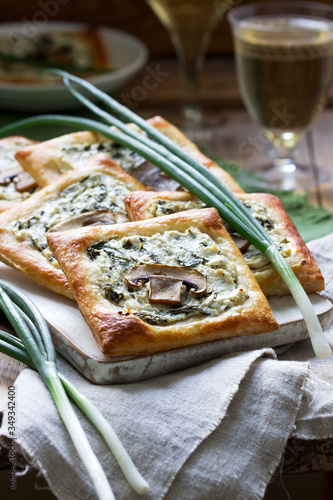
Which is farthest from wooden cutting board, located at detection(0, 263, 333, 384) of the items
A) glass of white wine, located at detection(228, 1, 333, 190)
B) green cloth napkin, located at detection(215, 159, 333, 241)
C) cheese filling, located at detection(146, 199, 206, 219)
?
glass of white wine, located at detection(228, 1, 333, 190)

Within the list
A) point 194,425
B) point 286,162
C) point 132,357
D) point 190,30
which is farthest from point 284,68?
point 194,425

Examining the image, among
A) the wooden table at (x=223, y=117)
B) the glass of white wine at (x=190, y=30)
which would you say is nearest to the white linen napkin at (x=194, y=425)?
the wooden table at (x=223, y=117)

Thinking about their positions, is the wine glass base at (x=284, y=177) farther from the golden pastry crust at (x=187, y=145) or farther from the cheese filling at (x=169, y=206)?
the cheese filling at (x=169, y=206)

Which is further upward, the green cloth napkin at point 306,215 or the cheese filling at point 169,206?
the cheese filling at point 169,206

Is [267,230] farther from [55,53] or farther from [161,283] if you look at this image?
[55,53]

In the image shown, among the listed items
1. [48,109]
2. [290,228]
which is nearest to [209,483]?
[290,228]

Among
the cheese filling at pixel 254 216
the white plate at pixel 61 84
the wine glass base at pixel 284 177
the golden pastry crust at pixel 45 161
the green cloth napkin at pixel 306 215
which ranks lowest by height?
the wine glass base at pixel 284 177
